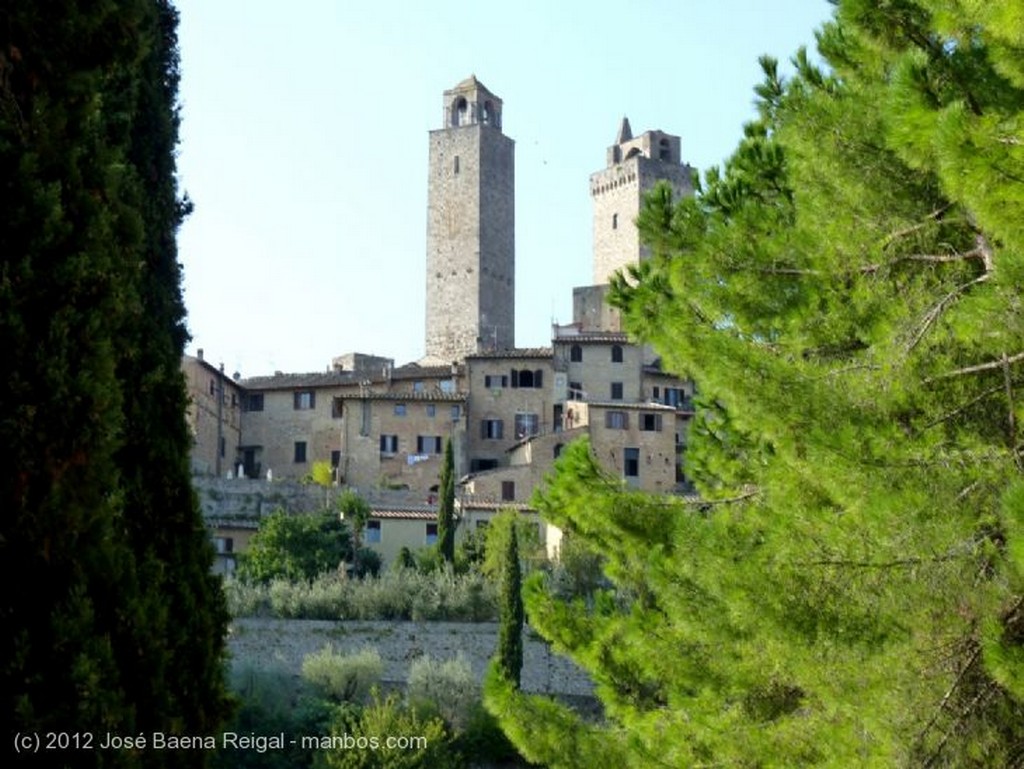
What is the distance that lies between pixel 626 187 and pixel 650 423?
95.0ft

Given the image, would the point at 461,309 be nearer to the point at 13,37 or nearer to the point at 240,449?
the point at 240,449

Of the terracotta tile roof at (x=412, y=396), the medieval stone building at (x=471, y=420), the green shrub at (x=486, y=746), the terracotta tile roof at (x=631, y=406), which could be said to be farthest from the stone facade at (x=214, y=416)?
the green shrub at (x=486, y=746)

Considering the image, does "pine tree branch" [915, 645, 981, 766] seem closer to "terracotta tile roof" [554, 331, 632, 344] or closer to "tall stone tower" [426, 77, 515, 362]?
"terracotta tile roof" [554, 331, 632, 344]

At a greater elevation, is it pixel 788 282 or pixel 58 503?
pixel 788 282

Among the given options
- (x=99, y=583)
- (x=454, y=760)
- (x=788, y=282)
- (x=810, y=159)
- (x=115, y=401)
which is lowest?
(x=454, y=760)

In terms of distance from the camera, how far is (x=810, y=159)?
9523 mm

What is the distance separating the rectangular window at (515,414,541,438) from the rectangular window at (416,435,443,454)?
2.86 m

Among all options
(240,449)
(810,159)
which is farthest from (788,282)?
(240,449)

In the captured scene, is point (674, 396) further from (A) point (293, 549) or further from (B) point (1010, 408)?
(B) point (1010, 408)

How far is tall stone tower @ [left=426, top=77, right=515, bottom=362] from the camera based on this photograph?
69.0 m

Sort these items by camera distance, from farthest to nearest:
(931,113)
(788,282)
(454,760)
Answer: (454,760), (788,282), (931,113)

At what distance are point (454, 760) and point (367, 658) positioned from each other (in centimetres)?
445

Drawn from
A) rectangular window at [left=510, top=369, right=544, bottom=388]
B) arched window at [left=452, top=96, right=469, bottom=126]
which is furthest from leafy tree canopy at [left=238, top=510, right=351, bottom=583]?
arched window at [left=452, top=96, right=469, bottom=126]

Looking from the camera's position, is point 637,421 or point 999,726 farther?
point 637,421
